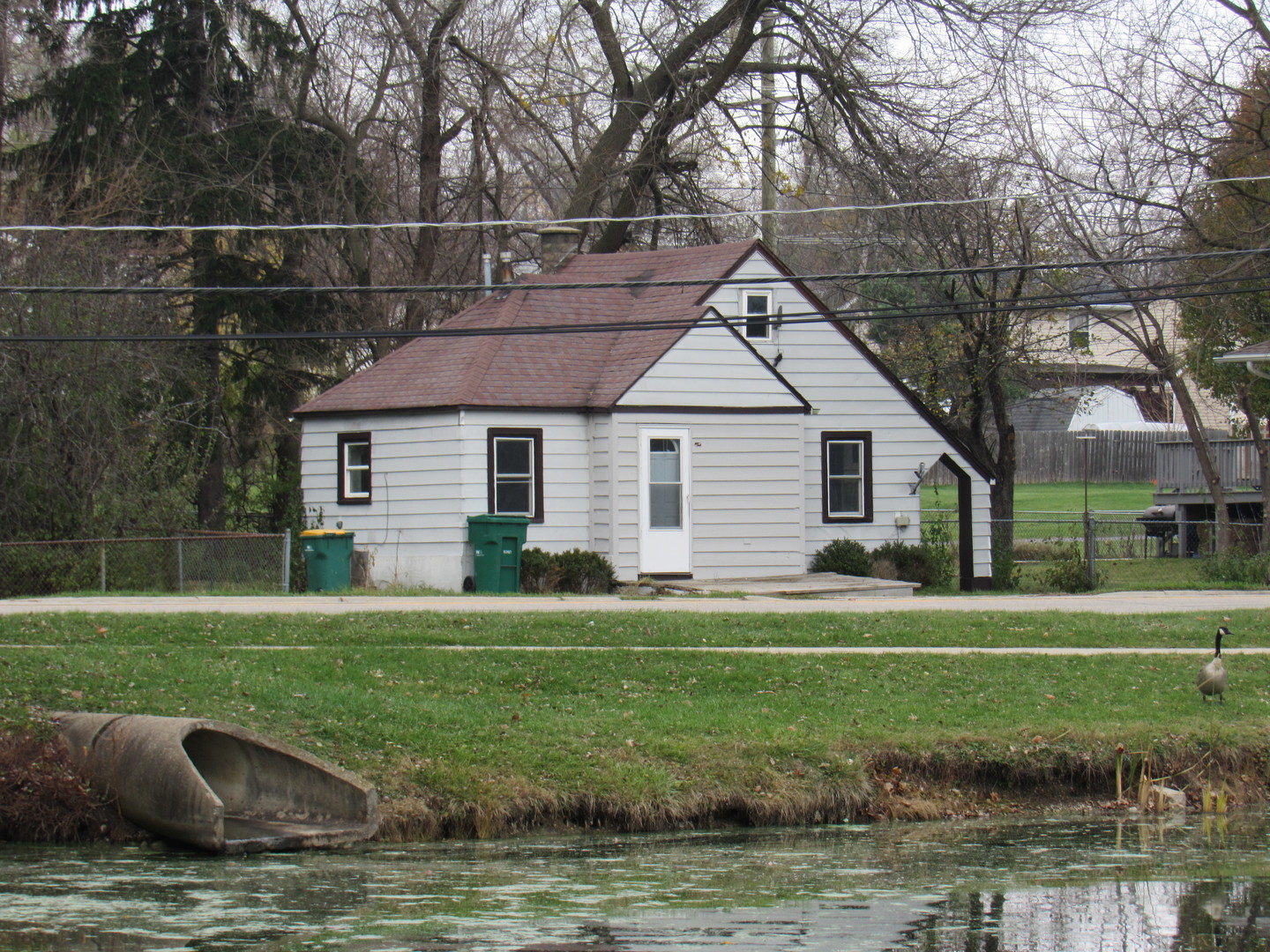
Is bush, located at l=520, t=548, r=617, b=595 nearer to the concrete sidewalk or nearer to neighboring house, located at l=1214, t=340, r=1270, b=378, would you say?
the concrete sidewalk

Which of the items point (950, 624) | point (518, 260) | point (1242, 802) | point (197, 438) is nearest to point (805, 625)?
point (950, 624)

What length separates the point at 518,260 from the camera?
96.4 feet

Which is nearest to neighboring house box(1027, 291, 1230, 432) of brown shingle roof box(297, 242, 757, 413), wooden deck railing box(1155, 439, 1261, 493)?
wooden deck railing box(1155, 439, 1261, 493)

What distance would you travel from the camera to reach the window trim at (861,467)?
26406 millimetres

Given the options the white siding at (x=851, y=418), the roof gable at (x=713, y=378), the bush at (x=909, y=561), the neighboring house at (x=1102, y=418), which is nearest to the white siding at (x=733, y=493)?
the roof gable at (x=713, y=378)

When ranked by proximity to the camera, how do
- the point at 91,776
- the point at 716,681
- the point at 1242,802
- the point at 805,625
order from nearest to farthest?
the point at 91,776, the point at 1242,802, the point at 716,681, the point at 805,625

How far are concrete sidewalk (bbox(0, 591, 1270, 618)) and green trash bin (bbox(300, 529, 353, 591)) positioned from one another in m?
2.47

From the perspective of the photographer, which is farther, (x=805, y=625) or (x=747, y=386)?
(x=747, y=386)

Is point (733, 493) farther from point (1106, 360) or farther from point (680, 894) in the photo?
point (1106, 360)

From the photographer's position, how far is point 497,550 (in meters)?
23.1

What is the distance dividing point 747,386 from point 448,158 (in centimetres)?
1294

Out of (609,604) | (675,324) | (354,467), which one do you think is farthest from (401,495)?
(675,324)

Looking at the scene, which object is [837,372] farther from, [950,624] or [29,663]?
[29,663]

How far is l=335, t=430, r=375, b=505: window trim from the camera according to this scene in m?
25.2
